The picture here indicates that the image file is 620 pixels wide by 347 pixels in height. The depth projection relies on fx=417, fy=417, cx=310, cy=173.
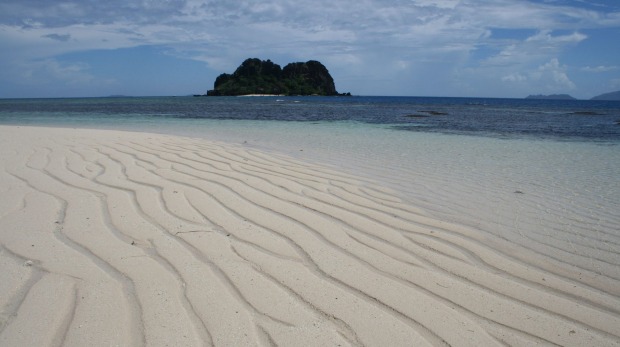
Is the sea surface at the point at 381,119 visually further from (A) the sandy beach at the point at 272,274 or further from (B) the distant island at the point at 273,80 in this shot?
(B) the distant island at the point at 273,80

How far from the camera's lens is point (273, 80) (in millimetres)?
112812

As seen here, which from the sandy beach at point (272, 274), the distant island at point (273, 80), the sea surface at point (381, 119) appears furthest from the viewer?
the distant island at point (273, 80)

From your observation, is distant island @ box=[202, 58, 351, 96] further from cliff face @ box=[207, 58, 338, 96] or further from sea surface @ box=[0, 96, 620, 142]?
sea surface @ box=[0, 96, 620, 142]

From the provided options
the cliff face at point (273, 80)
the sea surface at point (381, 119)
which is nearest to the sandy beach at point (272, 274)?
the sea surface at point (381, 119)

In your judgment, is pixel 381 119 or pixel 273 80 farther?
pixel 273 80

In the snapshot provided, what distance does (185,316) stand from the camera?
2.04m

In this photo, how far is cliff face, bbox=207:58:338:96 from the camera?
354 feet

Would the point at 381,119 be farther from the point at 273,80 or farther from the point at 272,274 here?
the point at 273,80

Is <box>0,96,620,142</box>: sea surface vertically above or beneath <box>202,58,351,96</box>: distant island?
beneath

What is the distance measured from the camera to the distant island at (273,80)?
10781 centimetres

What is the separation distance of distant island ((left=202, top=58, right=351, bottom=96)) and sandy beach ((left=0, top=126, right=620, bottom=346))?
342 feet

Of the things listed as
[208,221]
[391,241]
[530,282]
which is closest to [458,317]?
[530,282]

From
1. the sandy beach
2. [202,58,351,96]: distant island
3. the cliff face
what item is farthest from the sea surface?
the cliff face

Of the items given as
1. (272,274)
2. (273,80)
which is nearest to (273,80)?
(273,80)
